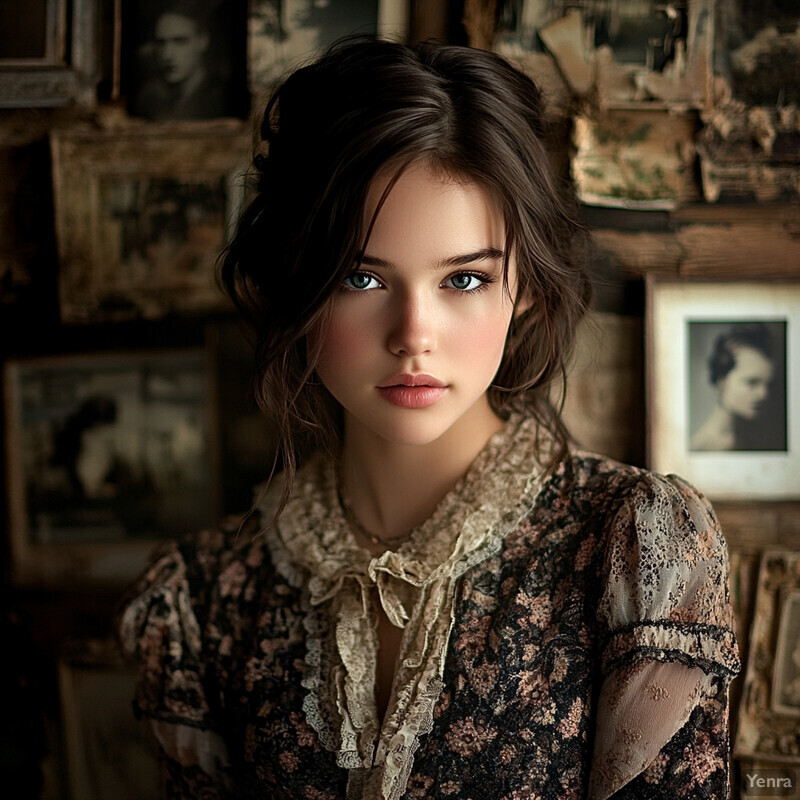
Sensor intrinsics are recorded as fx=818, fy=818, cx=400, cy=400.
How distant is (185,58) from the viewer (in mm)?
1358

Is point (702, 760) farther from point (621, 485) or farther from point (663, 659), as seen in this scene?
point (621, 485)

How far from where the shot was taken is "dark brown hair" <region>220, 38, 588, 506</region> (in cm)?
91

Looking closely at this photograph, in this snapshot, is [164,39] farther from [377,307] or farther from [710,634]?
[710,634]

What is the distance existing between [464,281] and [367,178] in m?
0.16

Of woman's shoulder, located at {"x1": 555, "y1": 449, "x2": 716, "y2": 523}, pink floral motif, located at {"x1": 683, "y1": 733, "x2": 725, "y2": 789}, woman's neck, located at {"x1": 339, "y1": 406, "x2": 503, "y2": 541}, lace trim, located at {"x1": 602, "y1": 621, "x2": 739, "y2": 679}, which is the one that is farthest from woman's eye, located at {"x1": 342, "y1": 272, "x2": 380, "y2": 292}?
pink floral motif, located at {"x1": 683, "y1": 733, "x2": 725, "y2": 789}

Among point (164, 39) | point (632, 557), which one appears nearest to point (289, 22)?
point (164, 39)

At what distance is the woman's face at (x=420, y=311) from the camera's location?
906mm

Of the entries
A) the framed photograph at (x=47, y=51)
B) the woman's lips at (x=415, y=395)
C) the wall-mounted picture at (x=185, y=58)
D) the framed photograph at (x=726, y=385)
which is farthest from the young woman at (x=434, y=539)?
the framed photograph at (x=47, y=51)

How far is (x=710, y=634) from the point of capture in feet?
2.92

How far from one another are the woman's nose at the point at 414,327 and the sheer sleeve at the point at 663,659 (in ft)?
1.01

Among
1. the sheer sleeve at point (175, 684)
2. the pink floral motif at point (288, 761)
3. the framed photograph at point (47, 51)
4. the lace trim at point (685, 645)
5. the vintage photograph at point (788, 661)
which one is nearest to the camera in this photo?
the lace trim at point (685, 645)

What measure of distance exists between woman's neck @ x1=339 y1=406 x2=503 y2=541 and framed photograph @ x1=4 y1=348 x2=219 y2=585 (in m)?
0.39

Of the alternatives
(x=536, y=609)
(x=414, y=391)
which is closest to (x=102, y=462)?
(x=414, y=391)

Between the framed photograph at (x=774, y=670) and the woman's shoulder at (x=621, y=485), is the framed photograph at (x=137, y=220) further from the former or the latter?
the framed photograph at (x=774, y=670)
